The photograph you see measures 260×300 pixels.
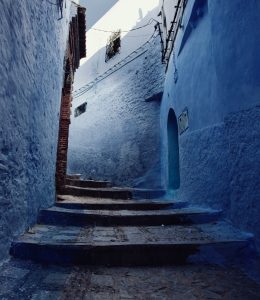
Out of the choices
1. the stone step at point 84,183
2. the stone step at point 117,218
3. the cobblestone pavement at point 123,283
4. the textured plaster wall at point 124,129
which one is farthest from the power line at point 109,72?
the cobblestone pavement at point 123,283

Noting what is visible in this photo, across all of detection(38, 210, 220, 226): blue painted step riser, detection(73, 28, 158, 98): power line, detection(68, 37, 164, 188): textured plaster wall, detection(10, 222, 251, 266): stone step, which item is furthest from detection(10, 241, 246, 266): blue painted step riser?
detection(73, 28, 158, 98): power line

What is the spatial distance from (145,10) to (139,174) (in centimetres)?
667

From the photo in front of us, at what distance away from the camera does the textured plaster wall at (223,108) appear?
9.58 ft

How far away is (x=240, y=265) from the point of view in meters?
2.72

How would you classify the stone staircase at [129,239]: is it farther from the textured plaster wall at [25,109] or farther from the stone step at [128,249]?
the textured plaster wall at [25,109]

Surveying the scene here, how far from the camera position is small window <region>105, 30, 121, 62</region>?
1212 centimetres

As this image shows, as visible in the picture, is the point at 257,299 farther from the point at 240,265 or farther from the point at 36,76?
the point at 36,76

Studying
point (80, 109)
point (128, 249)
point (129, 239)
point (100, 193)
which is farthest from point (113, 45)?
point (128, 249)

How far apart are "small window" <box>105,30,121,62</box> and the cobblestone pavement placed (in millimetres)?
10798

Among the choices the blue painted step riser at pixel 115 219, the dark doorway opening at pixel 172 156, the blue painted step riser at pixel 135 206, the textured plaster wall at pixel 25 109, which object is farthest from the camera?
the dark doorway opening at pixel 172 156

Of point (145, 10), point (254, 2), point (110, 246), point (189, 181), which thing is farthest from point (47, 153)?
point (145, 10)

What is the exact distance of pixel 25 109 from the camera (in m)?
3.02

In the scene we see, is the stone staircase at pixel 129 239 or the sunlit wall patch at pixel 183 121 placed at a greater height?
the sunlit wall patch at pixel 183 121

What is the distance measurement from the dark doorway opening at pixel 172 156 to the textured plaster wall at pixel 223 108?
1588mm
